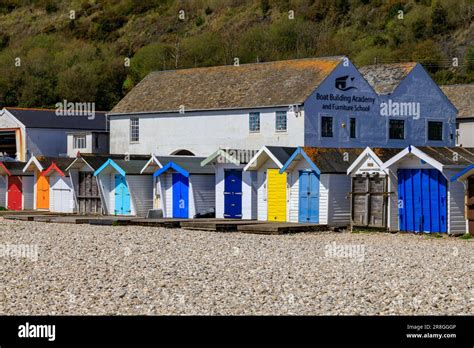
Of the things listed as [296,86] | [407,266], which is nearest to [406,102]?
[296,86]

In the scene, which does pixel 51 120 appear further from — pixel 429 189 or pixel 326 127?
pixel 429 189

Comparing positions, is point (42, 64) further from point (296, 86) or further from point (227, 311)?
point (227, 311)

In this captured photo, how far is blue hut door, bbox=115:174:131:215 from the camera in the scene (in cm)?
4266

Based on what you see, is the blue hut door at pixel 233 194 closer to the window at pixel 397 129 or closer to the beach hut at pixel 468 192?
the beach hut at pixel 468 192

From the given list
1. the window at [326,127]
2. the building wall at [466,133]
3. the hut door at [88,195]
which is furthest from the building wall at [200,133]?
the building wall at [466,133]

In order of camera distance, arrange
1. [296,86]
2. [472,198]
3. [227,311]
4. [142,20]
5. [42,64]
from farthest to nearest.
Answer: [142,20] < [42,64] < [296,86] < [472,198] < [227,311]

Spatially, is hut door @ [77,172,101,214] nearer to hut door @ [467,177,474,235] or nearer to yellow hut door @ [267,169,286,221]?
yellow hut door @ [267,169,286,221]

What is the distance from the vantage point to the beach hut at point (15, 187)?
161ft

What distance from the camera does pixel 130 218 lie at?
3950 cm

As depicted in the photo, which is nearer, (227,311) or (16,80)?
(227,311)

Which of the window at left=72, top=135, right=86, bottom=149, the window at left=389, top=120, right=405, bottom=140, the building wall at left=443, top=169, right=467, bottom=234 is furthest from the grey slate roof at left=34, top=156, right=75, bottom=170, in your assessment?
the building wall at left=443, top=169, right=467, bottom=234

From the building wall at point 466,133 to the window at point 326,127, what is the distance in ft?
42.8

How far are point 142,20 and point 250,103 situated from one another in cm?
7672

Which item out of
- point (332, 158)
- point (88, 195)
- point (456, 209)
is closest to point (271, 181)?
point (332, 158)
